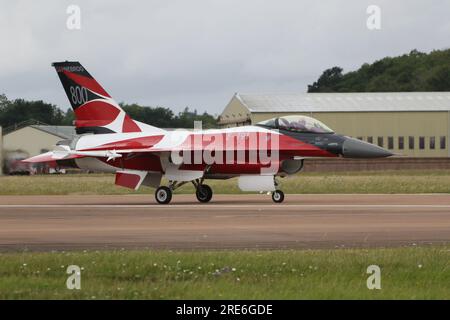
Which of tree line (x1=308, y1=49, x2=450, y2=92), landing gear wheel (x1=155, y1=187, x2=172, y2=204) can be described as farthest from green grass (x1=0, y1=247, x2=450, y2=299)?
tree line (x1=308, y1=49, x2=450, y2=92)

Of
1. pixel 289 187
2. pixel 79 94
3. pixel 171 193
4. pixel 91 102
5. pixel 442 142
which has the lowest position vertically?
pixel 289 187

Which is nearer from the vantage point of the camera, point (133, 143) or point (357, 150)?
point (357, 150)

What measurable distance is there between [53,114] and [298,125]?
2346cm

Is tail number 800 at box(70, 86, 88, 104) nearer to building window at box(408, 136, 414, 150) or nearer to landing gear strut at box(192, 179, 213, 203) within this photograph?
landing gear strut at box(192, 179, 213, 203)

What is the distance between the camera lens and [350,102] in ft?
245

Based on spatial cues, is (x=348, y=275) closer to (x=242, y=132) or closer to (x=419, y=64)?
(x=242, y=132)

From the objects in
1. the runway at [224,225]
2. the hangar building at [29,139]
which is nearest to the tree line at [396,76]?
the hangar building at [29,139]

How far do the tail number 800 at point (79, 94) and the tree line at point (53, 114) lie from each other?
18.7 ft

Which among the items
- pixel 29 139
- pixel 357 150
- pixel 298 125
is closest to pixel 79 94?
pixel 298 125

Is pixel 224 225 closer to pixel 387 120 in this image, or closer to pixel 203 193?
pixel 203 193

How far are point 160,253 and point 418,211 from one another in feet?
36.3

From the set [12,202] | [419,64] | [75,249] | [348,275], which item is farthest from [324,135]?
[419,64]
